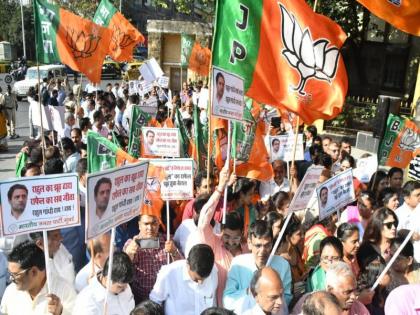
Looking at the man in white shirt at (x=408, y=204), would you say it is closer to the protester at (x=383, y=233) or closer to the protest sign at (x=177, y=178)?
the protester at (x=383, y=233)

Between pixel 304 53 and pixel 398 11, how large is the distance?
1.18 m

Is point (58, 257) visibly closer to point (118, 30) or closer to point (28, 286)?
point (28, 286)

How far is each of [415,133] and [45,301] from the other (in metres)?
5.95

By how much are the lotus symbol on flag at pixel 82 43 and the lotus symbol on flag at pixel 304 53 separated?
4.19 m

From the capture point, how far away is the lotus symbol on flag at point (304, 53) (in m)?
5.11

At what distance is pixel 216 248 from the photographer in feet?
14.1

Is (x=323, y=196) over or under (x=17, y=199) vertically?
under

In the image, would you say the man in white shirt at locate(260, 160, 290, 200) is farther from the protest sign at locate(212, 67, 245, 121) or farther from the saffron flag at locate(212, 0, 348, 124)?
the protest sign at locate(212, 67, 245, 121)

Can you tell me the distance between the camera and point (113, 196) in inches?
133

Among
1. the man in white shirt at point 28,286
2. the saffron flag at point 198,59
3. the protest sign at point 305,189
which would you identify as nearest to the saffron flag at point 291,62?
the protest sign at point 305,189

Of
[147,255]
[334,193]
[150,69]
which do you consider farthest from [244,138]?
[150,69]

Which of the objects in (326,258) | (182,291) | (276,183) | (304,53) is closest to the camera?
(182,291)

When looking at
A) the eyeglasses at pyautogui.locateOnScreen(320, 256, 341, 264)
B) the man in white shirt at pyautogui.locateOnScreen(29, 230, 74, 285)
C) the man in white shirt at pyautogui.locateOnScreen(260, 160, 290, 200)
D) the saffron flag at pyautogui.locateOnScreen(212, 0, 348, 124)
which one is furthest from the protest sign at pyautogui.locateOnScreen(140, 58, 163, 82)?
the eyeglasses at pyautogui.locateOnScreen(320, 256, 341, 264)

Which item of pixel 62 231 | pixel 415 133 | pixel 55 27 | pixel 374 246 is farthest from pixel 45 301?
pixel 415 133
